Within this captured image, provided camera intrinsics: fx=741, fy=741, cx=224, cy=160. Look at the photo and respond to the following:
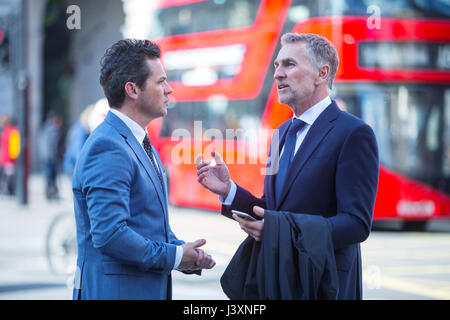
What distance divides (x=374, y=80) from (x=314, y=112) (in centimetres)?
832

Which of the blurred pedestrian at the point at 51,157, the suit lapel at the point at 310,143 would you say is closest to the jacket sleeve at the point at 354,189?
the suit lapel at the point at 310,143

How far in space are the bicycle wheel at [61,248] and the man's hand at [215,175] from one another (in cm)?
498

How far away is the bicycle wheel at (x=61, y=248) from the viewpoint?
24.7ft

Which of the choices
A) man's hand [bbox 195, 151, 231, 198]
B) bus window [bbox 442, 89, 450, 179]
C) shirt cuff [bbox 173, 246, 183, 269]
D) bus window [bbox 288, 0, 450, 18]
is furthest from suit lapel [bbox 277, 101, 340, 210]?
bus window [bbox 442, 89, 450, 179]

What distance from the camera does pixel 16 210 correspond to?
551 inches

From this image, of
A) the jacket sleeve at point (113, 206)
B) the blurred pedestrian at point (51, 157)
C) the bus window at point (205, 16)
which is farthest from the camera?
the blurred pedestrian at point (51, 157)

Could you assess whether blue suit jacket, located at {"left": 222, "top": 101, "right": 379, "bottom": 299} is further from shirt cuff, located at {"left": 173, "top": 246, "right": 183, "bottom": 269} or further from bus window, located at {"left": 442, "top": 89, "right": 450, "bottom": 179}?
bus window, located at {"left": 442, "top": 89, "right": 450, "bottom": 179}

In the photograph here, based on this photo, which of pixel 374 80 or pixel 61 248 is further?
pixel 374 80

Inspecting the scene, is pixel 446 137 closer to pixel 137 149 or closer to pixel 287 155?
pixel 287 155

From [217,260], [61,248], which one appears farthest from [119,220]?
[217,260]

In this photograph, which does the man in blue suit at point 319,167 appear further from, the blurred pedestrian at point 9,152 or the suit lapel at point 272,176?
the blurred pedestrian at point 9,152

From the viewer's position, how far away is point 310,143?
2604 millimetres

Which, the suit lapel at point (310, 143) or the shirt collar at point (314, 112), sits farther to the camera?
the shirt collar at point (314, 112)
